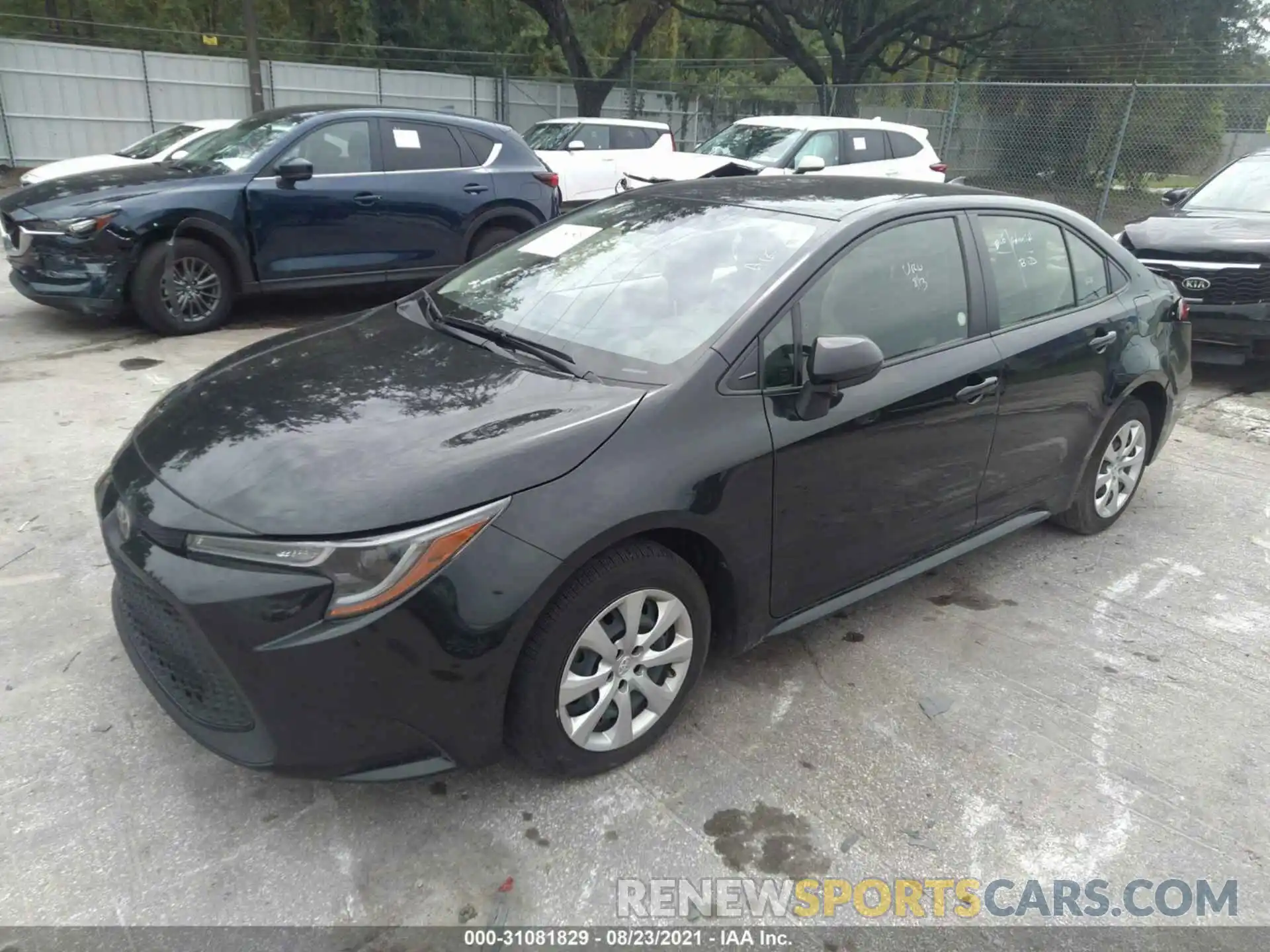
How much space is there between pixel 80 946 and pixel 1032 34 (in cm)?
2584

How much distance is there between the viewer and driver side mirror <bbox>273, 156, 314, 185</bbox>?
702 cm

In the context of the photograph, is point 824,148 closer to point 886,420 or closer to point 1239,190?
point 1239,190

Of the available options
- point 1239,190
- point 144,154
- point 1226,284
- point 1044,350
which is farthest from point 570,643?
point 144,154

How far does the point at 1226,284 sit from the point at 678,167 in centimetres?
636

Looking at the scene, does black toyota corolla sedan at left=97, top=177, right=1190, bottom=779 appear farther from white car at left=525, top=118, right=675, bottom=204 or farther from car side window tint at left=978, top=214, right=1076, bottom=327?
white car at left=525, top=118, right=675, bottom=204

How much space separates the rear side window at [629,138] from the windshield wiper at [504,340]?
10.5m

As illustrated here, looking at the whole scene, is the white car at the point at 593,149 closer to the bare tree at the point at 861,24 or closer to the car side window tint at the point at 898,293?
the car side window tint at the point at 898,293

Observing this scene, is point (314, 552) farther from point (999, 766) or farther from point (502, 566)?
point (999, 766)

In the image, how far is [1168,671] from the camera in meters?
3.39

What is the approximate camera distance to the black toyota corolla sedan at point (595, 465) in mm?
2199

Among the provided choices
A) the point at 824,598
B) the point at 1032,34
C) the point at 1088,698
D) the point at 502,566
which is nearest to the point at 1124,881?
the point at 1088,698

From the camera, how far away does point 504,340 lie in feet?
10.0

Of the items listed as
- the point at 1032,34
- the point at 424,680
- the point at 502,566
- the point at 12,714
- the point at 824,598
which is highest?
the point at 1032,34

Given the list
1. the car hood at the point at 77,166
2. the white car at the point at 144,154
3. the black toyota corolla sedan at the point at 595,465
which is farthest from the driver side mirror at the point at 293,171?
the black toyota corolla sedan at the point at 595,465
